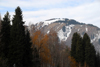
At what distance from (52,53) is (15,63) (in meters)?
18.6

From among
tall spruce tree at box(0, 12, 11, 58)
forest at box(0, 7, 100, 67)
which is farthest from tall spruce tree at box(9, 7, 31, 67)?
tall spruce tree at box(0, 12, 11, 58)

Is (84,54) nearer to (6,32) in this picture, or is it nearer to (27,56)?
(27,56)

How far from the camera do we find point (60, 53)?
156ft

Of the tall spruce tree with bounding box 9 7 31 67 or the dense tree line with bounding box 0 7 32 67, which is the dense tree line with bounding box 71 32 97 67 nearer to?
the dense tree line with bounding box 0 7 32 67

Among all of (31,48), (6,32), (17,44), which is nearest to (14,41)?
(17,44)

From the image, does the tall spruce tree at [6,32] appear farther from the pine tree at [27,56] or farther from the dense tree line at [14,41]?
the pine tree at [27,56]

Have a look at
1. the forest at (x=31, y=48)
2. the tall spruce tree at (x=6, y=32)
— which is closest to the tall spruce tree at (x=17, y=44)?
the forest at (x=31, y=48)

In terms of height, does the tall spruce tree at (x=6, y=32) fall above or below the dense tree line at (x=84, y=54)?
above

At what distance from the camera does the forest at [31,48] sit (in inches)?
1054

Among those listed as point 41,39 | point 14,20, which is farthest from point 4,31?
point 41,39

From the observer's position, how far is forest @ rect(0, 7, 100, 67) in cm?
2677

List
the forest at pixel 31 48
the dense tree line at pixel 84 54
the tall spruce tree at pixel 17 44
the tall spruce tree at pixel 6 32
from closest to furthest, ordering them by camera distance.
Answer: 1. the tall spruce tree at pixel 17 44
2. the forest at pixel 31 48
3. the tall spruce tree at pixel 6 32
4. the dense tree line at pixel 84 54

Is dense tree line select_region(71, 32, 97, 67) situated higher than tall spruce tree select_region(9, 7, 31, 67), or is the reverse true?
tall spruce tree select_region(9, 7, 31, 67)

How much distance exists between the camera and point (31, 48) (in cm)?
3142
